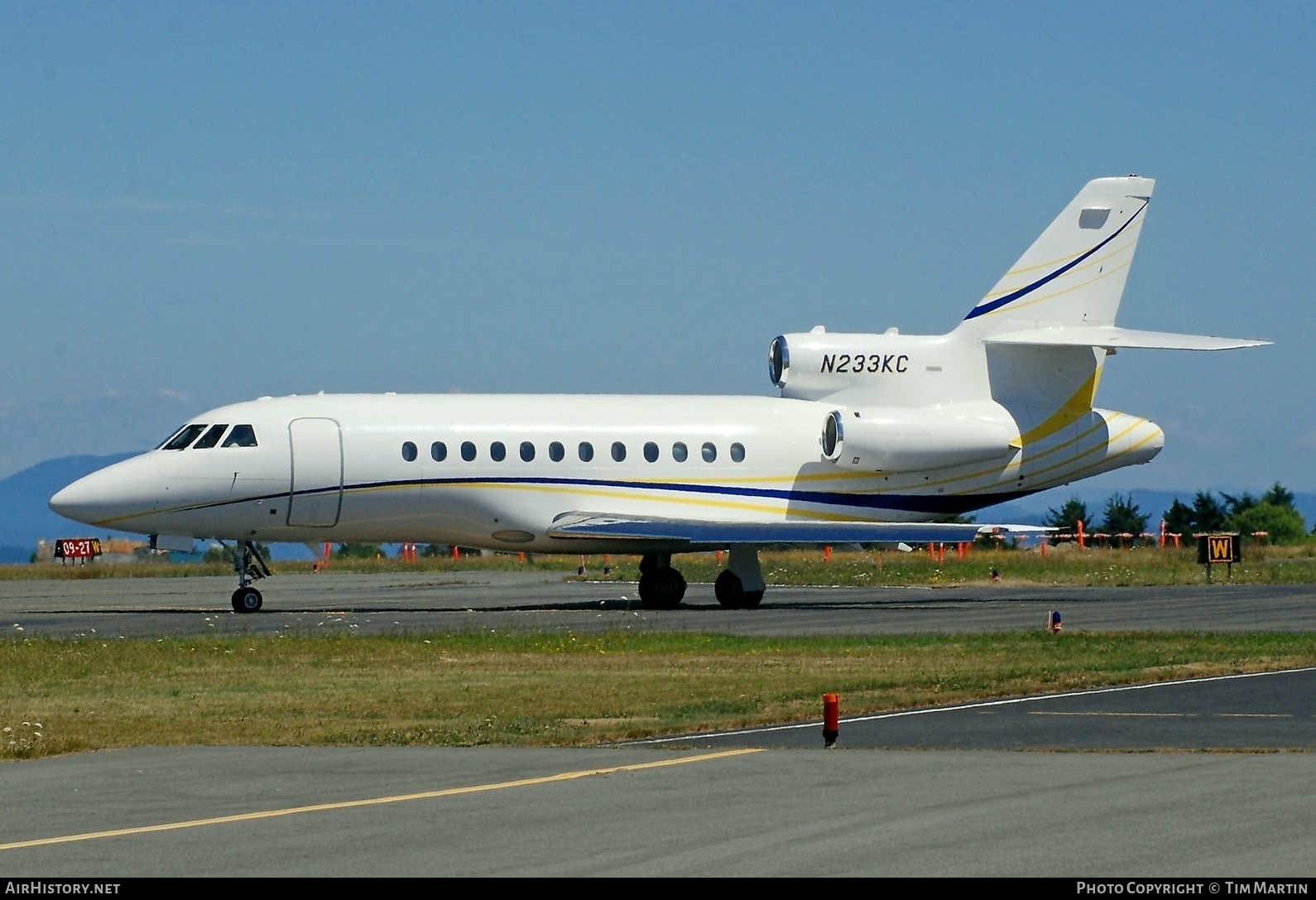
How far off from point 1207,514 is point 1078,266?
49798 mm

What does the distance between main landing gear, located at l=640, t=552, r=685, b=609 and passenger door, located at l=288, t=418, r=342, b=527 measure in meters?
6.35

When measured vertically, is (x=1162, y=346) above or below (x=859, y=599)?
above

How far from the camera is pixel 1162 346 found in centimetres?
3738

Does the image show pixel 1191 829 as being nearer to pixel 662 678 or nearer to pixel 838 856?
pixel 838 856

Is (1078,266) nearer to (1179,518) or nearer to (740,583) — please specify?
(740,583)

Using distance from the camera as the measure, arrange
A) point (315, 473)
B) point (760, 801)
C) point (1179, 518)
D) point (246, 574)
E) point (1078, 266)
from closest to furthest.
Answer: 1. point (760, 801)
2. point (315, 473)
3. point (246, 574)
4. point (1078, 266)
5. point (1179, 518)

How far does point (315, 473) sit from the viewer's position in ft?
114

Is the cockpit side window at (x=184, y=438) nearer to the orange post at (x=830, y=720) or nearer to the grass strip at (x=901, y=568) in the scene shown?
the grass strip at (x=901, y=568)

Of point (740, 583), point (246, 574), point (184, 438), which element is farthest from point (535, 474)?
point (184, 438)

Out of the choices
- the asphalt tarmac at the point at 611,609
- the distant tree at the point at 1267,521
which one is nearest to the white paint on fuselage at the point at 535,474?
the asphalt tarmac at the point at 611,609

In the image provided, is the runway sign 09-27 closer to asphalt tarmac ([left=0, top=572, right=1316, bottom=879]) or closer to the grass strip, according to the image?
the grass strip

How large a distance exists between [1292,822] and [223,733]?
966cm

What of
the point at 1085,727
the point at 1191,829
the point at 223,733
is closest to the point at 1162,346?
the point at 1085,727

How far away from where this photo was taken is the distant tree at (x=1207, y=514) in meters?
83.6
